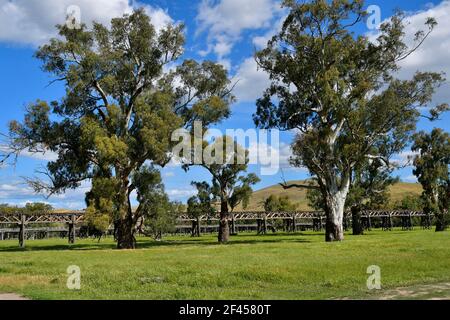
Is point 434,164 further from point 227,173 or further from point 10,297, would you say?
point 10,297

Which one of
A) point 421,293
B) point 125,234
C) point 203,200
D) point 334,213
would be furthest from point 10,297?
point 203,200

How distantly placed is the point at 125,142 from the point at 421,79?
25.8m

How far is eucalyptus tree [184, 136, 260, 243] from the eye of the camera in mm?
51000

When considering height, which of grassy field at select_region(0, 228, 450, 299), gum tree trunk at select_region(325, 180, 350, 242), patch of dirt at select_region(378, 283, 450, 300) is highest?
gum tree trunk at select_region(325, 180, 350, 242)

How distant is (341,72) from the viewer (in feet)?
147

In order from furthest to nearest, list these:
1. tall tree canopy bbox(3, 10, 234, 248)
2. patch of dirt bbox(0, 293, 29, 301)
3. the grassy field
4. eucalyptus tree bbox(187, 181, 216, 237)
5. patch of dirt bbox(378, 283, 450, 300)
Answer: eucalyptus tree bbox(187, 181, 216, 237), tall tree canopy bbox(3, 10, 234, 248), the grassy field, patch of dirt bbox(0, 293, 29, 301), patch of dirt bbox(378, 283, 450, 300)

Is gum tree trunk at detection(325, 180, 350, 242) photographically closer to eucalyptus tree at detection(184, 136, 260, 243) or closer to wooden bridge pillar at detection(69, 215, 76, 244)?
eucalyptus tree at detection(184, 136, 260, 243)

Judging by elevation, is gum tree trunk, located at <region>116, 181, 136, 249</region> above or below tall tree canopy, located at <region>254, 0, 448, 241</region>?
below

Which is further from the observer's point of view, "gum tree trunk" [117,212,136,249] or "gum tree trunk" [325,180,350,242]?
"gum tree trunk" [325,180,350,242]

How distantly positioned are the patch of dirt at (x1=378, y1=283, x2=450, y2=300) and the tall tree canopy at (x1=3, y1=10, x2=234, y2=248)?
1084 inches

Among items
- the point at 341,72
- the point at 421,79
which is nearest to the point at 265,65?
the point at 341,72

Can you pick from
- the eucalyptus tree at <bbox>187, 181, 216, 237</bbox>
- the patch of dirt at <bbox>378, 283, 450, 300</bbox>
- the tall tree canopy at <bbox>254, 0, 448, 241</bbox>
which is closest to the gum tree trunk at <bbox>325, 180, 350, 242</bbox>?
the tall tree canopy at <bbox>254, 0, 448, 241</bbox>

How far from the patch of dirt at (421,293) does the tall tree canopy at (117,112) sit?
27531mm
